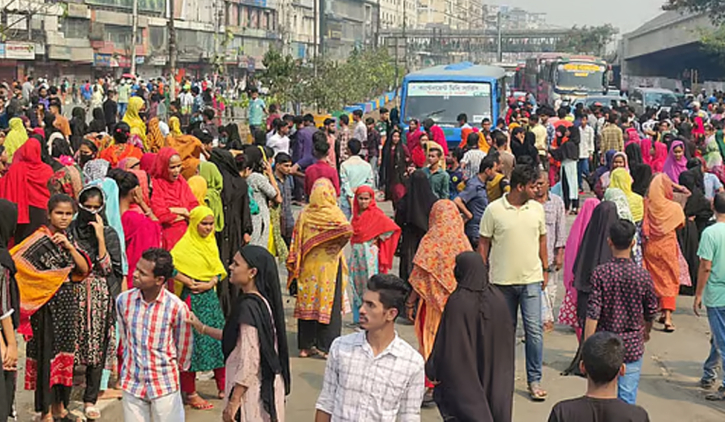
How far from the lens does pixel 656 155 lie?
49.5ft

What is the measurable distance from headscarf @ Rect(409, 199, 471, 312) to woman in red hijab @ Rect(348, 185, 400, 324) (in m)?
1.38

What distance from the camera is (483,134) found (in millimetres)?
16344

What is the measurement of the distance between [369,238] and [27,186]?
3532 mm

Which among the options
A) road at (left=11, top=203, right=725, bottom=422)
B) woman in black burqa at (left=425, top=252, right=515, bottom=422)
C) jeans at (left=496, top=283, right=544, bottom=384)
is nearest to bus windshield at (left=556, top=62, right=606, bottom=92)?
road at (left=11, top=203, right=725, bottom=422)

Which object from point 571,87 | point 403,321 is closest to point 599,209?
point 403,321

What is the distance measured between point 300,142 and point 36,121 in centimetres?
472

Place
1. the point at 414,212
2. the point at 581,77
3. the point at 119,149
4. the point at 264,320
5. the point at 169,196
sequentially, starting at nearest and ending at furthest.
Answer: the point at 264,320
the point at 169,196
the point at 414,212
the point at 119,149
the point at 581,77

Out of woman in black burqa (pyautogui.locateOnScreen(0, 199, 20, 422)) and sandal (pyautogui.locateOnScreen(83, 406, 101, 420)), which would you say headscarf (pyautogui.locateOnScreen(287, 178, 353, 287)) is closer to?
sandal (pyautogui.locateOnScreen(83, 406, 101, 420))

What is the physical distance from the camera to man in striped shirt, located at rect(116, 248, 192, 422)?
18.4 ft

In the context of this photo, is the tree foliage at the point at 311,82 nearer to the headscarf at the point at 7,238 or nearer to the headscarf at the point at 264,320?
the headscarf at the point at 7,238

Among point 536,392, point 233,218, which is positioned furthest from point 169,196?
point 536,392

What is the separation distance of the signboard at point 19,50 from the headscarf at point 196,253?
3935 centimetres

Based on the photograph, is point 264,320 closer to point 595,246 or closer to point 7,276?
point 7,276

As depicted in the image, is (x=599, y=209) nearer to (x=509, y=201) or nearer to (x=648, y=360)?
(x=509, y=201)
